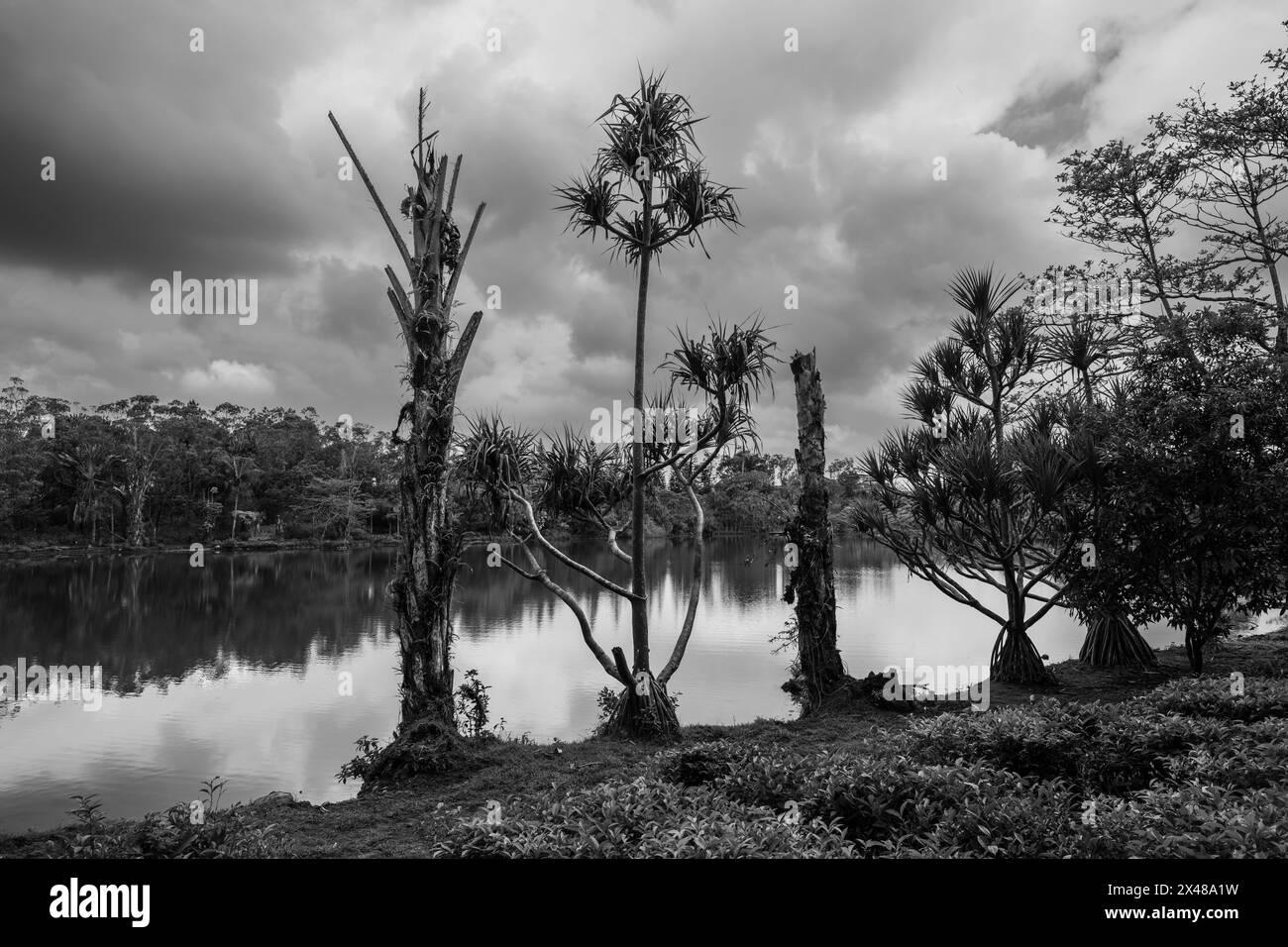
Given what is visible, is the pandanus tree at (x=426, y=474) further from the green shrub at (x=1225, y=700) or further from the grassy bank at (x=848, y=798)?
the green shrub at (x=1225, y=700)

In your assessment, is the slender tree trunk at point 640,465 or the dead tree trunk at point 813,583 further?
the dead tree trunk at point 813,583

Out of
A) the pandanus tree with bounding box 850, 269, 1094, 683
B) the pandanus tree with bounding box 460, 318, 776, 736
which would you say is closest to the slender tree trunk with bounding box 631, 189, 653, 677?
the pandanus tree with bounding box 460, 318, 776, 736

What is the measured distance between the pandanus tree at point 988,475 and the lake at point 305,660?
7.20ft

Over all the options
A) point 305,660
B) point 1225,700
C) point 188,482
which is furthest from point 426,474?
point 188,482

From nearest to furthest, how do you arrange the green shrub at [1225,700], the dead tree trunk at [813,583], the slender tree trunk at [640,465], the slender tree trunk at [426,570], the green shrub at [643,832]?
the green shrub at [643,832]
the green shrub at [1225,700]
the slender tree trunk at [426,570]
the slender tree trunk at [640,465]
the dead tree trunk at [813,583]

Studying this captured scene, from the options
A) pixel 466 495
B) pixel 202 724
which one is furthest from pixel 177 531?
pixel 466 495

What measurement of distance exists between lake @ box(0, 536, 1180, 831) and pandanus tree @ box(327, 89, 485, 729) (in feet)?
4.99

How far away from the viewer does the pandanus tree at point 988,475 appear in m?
8.73

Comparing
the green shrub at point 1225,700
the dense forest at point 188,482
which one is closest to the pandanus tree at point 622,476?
the green shrub at point 1225,700

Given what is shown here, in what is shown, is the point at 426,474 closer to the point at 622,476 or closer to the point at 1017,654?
the point at 622,476

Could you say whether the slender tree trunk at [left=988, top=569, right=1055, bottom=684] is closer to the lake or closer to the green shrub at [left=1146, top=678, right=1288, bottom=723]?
the lake
